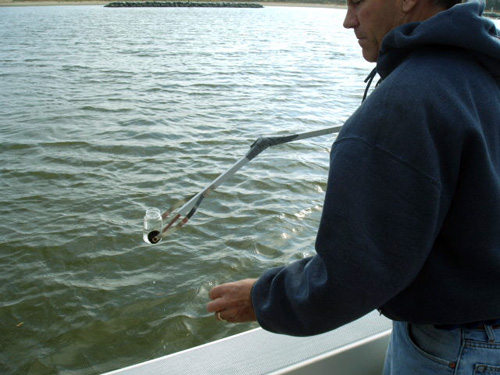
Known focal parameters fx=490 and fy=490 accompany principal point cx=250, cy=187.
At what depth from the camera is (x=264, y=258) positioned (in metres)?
4.91

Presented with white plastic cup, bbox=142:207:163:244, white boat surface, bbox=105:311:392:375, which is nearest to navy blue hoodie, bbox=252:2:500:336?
white boat surface, bbox=105:311:392:375

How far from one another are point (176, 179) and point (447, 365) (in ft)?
18.2

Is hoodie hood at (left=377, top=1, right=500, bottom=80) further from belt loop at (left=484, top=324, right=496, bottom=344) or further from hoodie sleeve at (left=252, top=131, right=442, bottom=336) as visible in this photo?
belt loop at (left=484, top=324, right=496, bottom=344)

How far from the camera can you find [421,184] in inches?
39.9

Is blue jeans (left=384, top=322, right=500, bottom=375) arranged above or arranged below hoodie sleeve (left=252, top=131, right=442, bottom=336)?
below

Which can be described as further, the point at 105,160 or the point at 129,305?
the point at 105,160

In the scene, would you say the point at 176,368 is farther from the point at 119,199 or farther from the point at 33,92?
the point at 33,92

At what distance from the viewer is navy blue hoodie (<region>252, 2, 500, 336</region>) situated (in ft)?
3.32

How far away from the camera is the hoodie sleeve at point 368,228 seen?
1.02 meters

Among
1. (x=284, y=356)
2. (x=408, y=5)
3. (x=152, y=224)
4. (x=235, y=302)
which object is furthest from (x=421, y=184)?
(x=152, y=224)

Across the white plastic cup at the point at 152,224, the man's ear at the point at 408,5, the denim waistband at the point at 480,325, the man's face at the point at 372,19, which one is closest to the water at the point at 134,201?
the white plastic cup at the point at 152,224

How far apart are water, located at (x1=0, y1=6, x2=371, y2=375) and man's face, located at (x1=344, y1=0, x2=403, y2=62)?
3.06 meters

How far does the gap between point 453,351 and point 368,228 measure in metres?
0.50

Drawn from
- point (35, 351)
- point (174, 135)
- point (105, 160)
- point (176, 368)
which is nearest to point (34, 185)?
point (105, 160)
